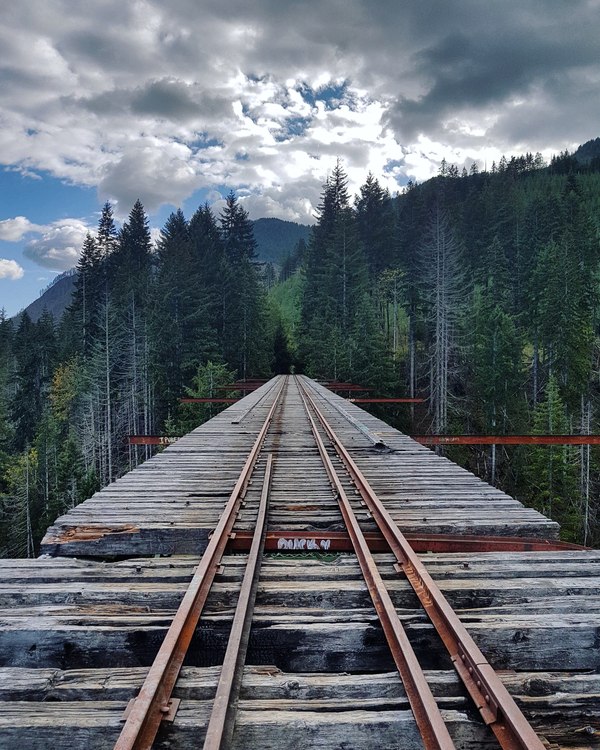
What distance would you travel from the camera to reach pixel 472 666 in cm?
250

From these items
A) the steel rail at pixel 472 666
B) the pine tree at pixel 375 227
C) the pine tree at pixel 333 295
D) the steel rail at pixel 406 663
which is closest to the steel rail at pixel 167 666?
the steel rail at pixel 406 663

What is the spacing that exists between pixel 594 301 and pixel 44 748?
45.0m

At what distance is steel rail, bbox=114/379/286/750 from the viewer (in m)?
2.01

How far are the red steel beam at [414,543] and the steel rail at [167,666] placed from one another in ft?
2.07

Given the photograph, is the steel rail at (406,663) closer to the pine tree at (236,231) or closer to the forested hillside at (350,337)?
the forested hillside at (350,337)

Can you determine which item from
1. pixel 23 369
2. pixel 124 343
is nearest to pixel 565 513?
pixel 124 343

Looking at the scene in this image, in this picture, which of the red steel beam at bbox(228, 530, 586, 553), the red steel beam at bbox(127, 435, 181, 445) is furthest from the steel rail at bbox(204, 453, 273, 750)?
the red steel beam at bbox(127, 435, 181, 445)

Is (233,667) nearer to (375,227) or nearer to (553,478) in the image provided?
(553,478)

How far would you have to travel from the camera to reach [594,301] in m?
39.0

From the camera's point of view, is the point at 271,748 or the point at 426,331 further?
the point at 426,331

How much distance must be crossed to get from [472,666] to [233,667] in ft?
3.99

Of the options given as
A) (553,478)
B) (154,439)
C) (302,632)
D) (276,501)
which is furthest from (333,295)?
(302,632)

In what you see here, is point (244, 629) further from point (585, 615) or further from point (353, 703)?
point (585, 615)

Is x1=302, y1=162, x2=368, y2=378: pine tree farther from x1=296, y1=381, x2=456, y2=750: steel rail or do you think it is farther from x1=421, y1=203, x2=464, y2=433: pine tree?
x1=296, y1=381, x2=456, y2=750: steel rail
